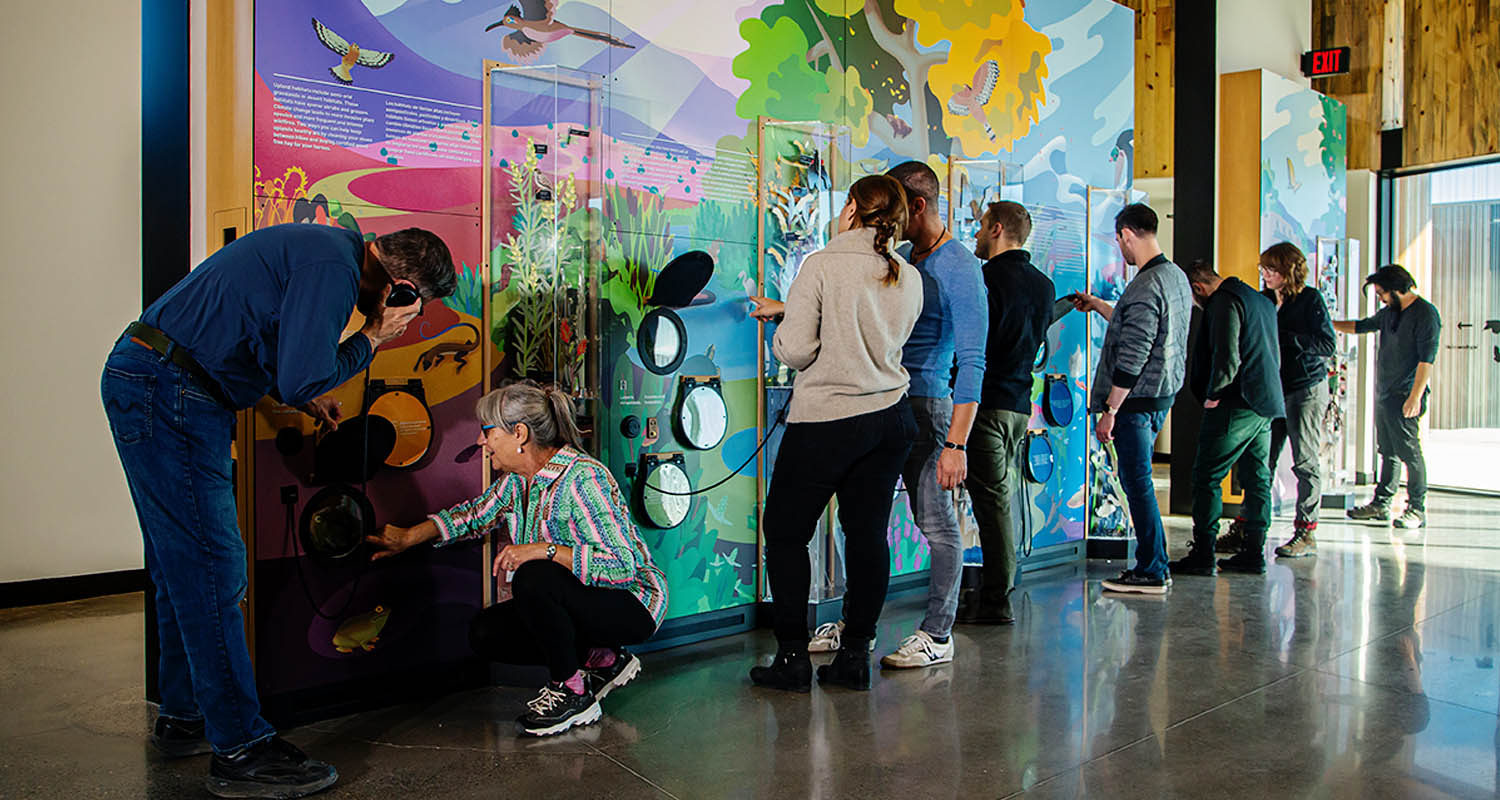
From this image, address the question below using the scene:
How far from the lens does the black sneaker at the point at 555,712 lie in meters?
3.04

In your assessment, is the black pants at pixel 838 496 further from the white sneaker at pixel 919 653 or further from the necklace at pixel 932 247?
the necklace at pixel 932 247

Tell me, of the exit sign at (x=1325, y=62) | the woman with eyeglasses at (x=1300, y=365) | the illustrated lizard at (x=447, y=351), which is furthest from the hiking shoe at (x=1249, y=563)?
the exit sign at (x=1325, y=62)

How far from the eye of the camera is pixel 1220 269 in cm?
739

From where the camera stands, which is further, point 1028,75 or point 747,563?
point 1028,75

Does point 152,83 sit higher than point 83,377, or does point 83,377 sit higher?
point 152,83

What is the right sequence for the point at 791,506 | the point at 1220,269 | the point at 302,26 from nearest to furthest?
the point at 302,26
the point at 791,506
the point at 1220,269

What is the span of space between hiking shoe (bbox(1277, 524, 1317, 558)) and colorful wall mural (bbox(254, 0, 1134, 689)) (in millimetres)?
2229

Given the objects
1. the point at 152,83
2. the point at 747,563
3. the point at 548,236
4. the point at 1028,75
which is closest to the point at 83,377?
the point at 152,83

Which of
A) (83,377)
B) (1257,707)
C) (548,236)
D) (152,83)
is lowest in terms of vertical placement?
(1257,707)

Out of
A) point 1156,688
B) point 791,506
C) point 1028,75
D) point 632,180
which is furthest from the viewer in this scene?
point 1028,75

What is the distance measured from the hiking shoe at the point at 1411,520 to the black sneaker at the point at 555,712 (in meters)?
5.72

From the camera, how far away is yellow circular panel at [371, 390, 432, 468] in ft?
10.8

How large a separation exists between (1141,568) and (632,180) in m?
2.82

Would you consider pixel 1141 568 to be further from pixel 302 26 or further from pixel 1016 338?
pixel 302 26
